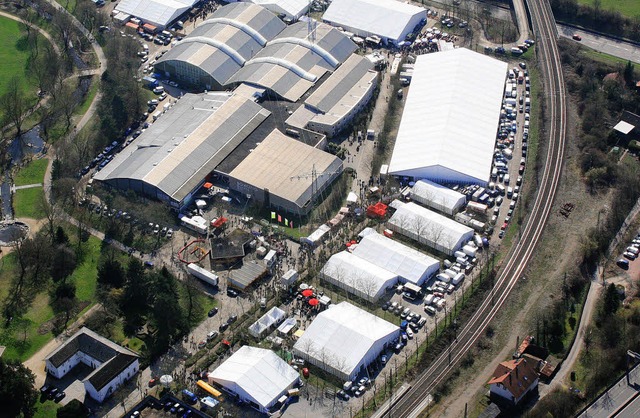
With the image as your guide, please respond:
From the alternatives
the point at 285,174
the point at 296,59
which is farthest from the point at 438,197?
the point at 296,59

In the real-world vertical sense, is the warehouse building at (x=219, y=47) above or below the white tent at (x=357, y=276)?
above

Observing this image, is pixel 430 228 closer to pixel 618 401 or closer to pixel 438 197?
pixel 438 197

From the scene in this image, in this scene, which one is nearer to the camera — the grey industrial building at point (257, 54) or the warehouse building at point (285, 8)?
the grey industrial building at point (257, 54)

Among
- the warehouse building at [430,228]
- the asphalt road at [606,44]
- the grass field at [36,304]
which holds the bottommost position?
the grass field at [36,304]

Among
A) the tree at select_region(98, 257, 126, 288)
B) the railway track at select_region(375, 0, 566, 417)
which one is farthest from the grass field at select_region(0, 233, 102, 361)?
the railway track at select_region(375, 0, 566, 417)

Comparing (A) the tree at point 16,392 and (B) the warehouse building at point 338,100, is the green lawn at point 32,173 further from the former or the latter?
(A) the tree at point 16,392

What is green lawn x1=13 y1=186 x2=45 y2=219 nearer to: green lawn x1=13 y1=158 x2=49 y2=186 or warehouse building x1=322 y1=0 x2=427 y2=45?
green lawn x1=13 y1=158 x2=49 y2=186

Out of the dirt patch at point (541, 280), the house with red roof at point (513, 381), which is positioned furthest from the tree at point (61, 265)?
the house with red roof at point (513, 381)
